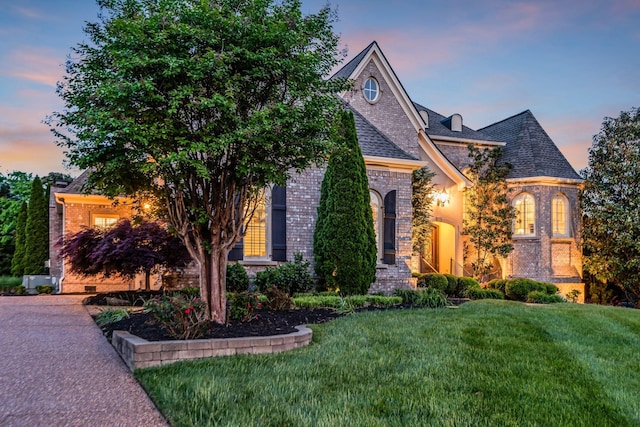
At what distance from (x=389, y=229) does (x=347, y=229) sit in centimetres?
251

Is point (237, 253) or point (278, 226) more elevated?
point (278, 226)

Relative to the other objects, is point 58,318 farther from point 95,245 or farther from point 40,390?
point 40,390

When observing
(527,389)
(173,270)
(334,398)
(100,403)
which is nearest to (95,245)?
(173,270)

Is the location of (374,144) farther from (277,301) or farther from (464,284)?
(277,301)

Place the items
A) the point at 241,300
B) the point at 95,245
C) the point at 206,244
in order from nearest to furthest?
1. the point at 206,244
2. the point at 241,300
3. the point at 95,245

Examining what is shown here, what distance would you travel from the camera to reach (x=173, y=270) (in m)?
12.1

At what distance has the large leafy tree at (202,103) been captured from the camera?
6.41m

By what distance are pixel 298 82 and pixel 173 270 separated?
677 cm

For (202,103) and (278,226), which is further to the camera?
(278,226)

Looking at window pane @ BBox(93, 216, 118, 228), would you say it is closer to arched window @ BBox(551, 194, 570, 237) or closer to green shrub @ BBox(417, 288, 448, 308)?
green shrub @ BBox(417, 288, 448, 308)

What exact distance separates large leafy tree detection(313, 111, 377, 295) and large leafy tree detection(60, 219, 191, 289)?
3571mm

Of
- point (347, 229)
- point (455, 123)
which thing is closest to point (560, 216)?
point (455, 123)

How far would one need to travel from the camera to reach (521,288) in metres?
15.9

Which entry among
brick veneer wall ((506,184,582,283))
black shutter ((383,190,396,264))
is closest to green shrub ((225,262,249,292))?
black shutter ((383,190,396,264))
